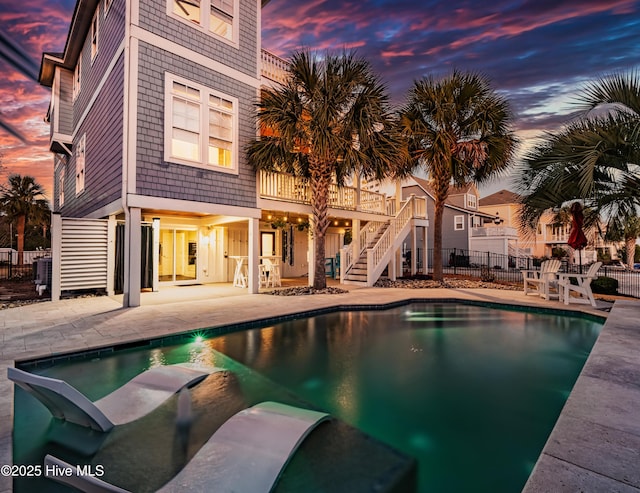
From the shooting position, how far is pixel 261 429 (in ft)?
9.03

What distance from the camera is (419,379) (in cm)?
435

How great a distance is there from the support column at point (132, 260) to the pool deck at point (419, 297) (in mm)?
294

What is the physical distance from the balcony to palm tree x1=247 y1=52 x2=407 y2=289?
854 mm

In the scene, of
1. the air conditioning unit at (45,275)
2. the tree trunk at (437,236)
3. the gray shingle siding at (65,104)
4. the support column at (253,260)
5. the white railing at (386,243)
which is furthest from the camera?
the gray shingle siding at (65,104)

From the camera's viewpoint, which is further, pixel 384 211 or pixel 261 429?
pixel 384 211

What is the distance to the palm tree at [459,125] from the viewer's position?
11.6m

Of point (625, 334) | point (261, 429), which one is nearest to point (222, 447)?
point (261, 429)

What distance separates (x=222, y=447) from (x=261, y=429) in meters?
0.32

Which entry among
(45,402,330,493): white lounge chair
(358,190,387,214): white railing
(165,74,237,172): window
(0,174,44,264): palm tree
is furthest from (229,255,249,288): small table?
(0,174,44,264): palm tree

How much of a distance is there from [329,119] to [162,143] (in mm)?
4304

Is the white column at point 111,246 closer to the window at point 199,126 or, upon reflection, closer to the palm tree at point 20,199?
the window at point 199,126

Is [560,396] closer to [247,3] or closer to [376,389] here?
[376,389]

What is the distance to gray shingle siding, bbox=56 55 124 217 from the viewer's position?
323 inches

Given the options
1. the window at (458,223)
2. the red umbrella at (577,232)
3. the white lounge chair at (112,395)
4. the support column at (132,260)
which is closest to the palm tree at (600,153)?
the red umbrella at (577,232)
